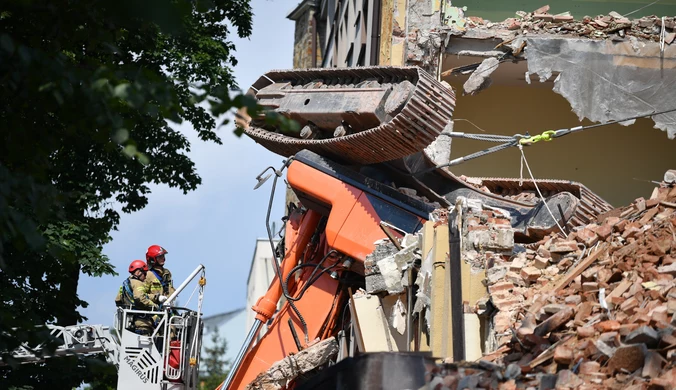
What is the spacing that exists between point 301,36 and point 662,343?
23934 mm

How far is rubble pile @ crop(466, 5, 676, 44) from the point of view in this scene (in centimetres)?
1539

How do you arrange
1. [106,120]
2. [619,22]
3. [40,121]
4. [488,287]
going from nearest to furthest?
[106,120] → [40,121] → [488,287] → [619,22]

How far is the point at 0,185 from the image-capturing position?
4445mm

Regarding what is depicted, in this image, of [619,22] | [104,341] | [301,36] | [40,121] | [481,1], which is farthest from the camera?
[301,36]

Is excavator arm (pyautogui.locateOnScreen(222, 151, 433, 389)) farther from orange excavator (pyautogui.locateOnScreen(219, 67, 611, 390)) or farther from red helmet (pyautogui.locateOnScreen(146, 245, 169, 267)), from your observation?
red helmet (pyautogui.locateOnScreen(146, 245, 169, 267))

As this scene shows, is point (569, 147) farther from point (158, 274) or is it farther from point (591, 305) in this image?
point (591, 305)

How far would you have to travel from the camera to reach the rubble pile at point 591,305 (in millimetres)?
5613

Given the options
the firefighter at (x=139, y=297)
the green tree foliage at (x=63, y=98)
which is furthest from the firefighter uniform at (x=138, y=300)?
the green tree foliage at (x=63, y=98)

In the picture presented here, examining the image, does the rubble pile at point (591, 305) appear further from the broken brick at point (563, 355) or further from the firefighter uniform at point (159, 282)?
the firefighter uniform at point (159, 282)

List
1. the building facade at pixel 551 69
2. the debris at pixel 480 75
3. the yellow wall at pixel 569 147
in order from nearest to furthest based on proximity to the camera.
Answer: the building facade at pixel 551 69
the debris at pixel 480 75
the yellow wall at pixel 569 147

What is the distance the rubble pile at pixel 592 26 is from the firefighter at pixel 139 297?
21.8ft

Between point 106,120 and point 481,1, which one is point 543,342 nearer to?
point 106,120

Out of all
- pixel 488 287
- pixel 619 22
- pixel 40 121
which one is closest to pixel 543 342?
pixel 488 287

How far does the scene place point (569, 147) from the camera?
59.3 ft
